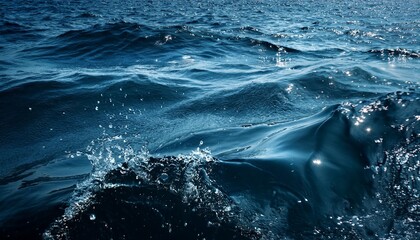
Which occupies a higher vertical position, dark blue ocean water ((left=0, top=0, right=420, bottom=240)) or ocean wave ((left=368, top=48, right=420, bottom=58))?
ocean wave ((left=368, top=48, right=420, bottom=58))

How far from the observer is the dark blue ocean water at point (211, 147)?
2.59 metres

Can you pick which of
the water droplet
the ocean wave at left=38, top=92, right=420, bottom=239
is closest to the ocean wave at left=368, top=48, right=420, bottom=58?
the ocean wave at left=38, top=92, right=420, bottom=239

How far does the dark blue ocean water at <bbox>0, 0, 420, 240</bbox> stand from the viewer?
2.59 metres

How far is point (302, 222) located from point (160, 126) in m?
3.08

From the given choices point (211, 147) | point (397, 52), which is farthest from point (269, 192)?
point (397, 52)

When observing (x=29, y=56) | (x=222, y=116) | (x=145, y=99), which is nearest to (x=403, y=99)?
(x=222, y=116)

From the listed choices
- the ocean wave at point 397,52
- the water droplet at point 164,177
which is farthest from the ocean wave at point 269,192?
the ocean wave at point 397,52

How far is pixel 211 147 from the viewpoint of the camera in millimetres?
4074

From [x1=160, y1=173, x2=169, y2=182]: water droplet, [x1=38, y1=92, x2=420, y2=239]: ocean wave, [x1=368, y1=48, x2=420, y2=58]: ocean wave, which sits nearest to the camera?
[x1=38, y1=92, x2=420, y2=239]: ocean wave

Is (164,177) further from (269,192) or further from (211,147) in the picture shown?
(211,147)

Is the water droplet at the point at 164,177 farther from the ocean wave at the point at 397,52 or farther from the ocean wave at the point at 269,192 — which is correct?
the ocean wave at the point at 397,52

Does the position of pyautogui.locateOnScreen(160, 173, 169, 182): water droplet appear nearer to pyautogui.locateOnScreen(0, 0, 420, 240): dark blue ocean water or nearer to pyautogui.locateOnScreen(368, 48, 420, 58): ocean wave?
pyautogui.locateOnScreen(0, 0, 420, 240): dark blue ocean water

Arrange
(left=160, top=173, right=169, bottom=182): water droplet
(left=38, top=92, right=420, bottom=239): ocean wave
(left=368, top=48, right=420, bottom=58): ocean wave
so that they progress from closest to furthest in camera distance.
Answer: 1. (left=38, top=92, right=420, bottom=239): ocean wave
2. (left=160, top=173, right=169, bottom=182): water droplet
3. (left=368, top=48, right=420, bottom=58): ocean wave

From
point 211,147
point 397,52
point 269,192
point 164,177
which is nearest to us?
point 269,192
